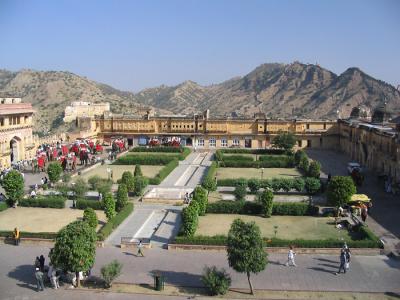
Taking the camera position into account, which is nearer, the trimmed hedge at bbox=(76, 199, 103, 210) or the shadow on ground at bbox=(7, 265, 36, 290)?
the shadow on ground at bbox=(7, 265, 36, 290)

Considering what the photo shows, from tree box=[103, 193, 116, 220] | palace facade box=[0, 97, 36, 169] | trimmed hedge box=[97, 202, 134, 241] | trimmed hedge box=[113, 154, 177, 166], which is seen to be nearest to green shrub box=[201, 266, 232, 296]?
trimmed hedge box=[97, 202, 134, 241]

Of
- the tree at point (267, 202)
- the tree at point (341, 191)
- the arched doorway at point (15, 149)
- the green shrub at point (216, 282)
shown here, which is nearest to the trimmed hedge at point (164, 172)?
the tree at point (267, 202)

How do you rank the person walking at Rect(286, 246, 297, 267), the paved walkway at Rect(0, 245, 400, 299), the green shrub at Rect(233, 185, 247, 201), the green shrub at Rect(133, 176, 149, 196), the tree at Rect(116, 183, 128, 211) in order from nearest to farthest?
the paved walkway at Rect(0, 245, 400, 299) < the person walking at Rect(286, 246, 297, 267) < the tree at Rect(116, 183, 128, 211) < the green shrub at Rect(233, 185, 247, 201) < the green shrub at Rect(133, 176, 149, 196)

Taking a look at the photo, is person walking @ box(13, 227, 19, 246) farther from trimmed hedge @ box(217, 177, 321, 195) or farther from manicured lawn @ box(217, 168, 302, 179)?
manicured lawn @ box(217, 168, 302, 179)

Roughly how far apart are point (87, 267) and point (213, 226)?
387 inches

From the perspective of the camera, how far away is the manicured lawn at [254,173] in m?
41.5

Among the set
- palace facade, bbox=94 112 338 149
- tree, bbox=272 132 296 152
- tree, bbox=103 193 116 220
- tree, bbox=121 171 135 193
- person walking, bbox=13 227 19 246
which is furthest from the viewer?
Answer: palace facade, bbox=94 112 338 149

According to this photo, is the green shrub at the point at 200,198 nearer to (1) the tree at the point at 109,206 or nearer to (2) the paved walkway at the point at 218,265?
(1) the tree at the point at 109,206

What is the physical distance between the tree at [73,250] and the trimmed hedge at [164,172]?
20.0 metres

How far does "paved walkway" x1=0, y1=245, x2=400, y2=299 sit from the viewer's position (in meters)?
18.2

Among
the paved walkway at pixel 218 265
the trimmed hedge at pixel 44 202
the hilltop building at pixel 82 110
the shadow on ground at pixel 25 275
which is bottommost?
the shadow on ground at pixel 25 275

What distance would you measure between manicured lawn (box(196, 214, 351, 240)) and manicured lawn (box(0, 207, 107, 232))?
6.04 metres

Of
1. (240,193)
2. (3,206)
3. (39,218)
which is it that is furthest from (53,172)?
(240,193)

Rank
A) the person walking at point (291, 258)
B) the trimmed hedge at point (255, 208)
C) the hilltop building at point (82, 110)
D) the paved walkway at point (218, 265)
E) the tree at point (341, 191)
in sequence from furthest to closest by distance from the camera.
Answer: the hilltop building at point (82, 110) → the trimmed hedge at point (255, 208) → the tree at point (341, 191) → the person walking at point (291, 258) → the paved walkway at point (218, 265)
